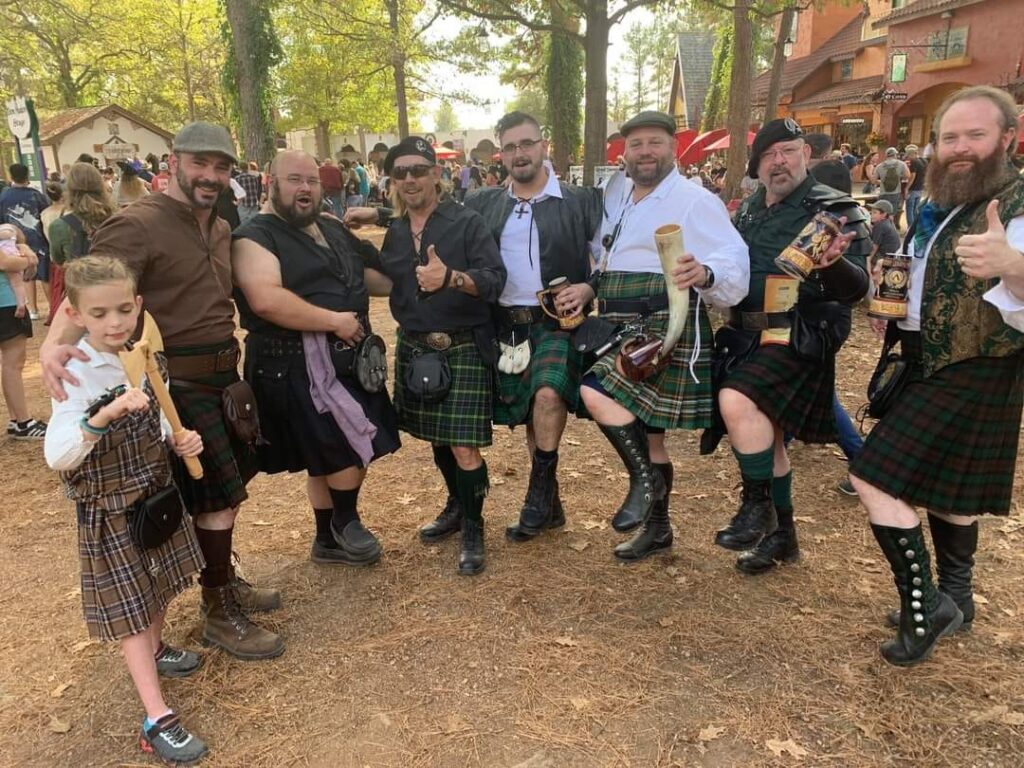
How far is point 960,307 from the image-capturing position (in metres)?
2.49

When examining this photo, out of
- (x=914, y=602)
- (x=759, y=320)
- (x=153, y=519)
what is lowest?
(x=914, y=602)

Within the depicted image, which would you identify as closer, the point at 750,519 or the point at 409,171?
the point at 750,519

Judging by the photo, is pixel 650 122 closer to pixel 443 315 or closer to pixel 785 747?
pixel 443 315

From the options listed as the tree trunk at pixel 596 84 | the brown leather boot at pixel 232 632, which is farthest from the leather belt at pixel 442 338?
the tree trunk at pixel 596 84

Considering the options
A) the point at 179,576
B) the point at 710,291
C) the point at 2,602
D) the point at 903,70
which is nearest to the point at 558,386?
the point at 710,291

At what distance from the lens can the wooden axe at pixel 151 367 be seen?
221 centimetres

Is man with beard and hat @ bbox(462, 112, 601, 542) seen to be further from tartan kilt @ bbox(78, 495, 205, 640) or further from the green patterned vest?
tartan kilt @ bbox(78, 495, 205, 640)

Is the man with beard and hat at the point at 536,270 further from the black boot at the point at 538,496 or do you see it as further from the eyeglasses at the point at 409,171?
the eyeglasses at the point at 409,171

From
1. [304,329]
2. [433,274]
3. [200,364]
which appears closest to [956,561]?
[433,274]

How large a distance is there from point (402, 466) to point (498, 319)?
68.8 inches

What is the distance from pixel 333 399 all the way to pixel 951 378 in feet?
7.97

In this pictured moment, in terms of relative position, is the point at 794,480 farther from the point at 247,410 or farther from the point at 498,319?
the point at 247,410

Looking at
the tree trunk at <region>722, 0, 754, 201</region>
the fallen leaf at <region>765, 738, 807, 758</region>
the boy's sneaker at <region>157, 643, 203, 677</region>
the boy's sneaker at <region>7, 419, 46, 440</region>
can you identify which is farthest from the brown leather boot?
the tree trunk at <region>722, 0, 754, 201</region>

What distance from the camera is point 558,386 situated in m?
Result: 3.46
